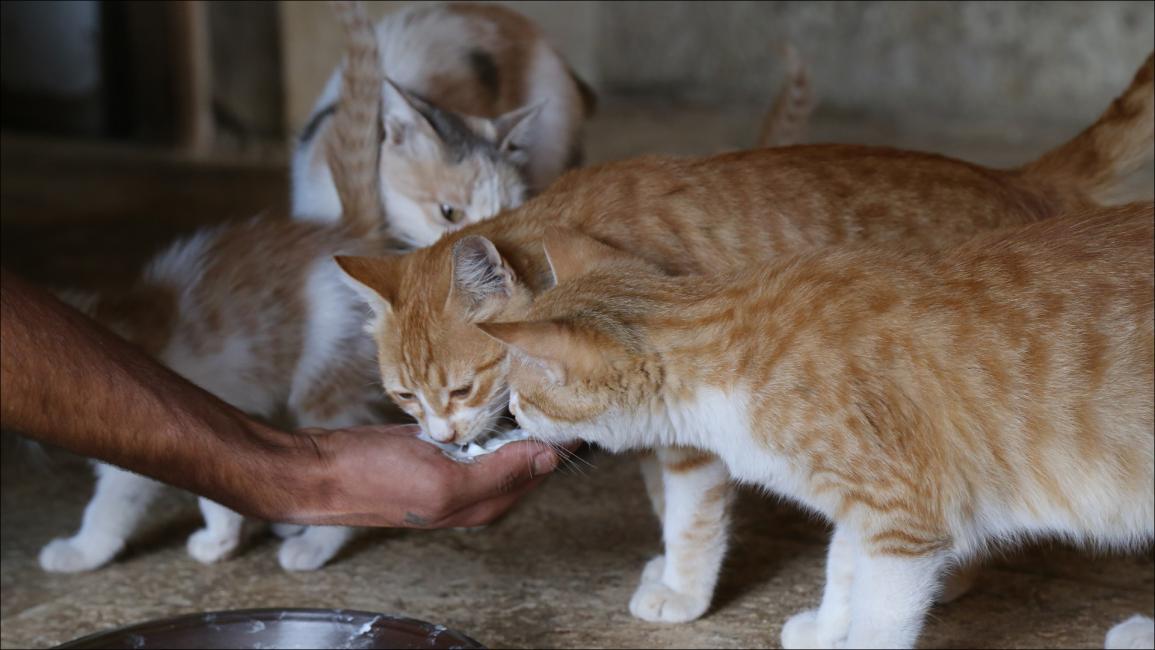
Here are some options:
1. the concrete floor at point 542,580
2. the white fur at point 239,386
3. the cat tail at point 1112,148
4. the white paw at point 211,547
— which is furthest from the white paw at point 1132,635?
the white paw at point 211,547

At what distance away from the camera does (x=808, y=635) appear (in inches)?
95.9

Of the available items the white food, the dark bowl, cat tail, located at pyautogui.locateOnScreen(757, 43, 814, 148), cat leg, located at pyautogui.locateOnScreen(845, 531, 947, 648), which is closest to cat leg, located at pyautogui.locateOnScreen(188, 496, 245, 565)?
the dark bowl

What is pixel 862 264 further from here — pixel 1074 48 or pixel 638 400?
pixel 1074 48

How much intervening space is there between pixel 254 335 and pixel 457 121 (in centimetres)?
81

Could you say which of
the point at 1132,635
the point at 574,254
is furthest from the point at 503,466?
the point at 1132,635

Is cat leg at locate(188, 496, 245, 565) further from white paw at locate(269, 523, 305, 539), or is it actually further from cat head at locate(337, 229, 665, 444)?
cat head at locate(337, 229, 665, 444)

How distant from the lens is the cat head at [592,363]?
2.06 meters

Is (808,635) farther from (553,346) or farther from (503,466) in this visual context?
(553,346)

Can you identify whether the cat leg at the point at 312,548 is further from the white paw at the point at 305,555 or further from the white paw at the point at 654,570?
the white paw at the point at 654,570

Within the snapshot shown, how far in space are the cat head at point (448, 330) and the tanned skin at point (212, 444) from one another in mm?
101

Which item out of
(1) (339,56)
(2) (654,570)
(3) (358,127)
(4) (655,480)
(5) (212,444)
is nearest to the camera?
(5) (212,444)

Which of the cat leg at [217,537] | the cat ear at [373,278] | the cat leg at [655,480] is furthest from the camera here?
the cat leg at [217,537]

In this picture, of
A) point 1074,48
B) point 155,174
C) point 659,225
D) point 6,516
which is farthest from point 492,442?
point 1074,48

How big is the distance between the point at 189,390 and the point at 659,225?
3.04ft
